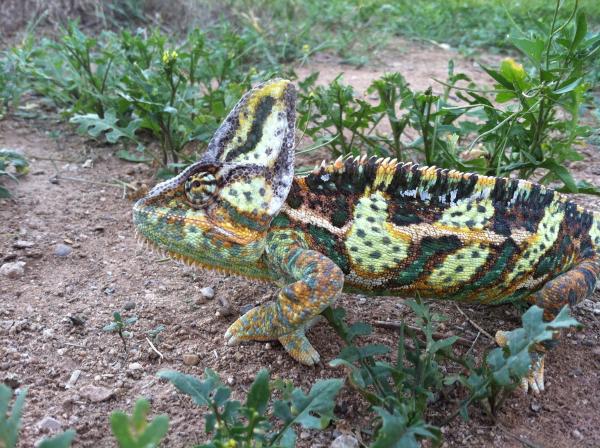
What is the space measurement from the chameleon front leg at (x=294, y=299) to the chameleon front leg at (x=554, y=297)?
2.52 ft

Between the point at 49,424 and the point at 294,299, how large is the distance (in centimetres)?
93

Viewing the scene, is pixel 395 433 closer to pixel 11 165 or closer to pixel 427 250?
pixel 427 250

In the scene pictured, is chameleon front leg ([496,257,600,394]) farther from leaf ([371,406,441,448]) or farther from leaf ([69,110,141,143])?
leaf ([69,110,141,143])

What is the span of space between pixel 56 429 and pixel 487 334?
1.75 m

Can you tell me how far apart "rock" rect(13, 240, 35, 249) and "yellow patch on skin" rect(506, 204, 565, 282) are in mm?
2355

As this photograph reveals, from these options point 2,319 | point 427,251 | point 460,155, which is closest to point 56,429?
point 2,319

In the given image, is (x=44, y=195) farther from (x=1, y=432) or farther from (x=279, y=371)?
(x=1, y=432)

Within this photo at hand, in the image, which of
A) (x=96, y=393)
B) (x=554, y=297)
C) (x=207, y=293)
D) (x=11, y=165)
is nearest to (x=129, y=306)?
(x=207, y=293)

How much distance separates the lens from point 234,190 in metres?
2.41

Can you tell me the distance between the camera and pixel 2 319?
2641 millimetres

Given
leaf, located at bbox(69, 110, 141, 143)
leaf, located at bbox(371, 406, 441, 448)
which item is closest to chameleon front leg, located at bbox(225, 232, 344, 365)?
leaf, located at bbox(371, 406, 441, 448)

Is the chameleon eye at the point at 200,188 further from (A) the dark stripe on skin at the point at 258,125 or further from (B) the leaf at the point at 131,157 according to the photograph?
(B) the leaf at the point at 131,157

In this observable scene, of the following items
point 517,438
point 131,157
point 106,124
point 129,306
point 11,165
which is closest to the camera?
point 517,438

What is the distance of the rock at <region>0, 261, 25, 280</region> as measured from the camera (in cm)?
297
